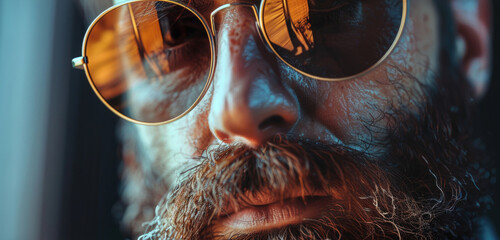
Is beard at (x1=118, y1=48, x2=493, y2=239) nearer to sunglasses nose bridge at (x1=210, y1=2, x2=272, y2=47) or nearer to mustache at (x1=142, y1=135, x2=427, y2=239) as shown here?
mustache at (x1=142, y1=135, x2=427, y2=239)

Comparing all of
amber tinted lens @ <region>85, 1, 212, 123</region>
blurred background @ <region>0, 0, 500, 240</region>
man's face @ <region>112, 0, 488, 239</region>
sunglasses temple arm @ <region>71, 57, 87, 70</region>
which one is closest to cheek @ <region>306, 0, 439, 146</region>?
man's face @ <region>112, 0, 488, 239</region>

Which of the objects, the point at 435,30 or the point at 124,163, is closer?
the point at 435,30

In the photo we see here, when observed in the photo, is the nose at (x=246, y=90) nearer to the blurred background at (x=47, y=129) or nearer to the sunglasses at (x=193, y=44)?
the sunglasses at (x=193, y=44)

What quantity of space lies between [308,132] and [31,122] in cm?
57

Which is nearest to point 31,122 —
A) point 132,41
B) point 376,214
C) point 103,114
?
point 103,114

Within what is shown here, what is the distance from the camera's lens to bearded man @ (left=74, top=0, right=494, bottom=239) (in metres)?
0.46

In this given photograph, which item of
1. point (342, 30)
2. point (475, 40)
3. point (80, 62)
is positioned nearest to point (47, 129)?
point (80, 62)

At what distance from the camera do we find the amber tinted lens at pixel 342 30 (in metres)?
0.45

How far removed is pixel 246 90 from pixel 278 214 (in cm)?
18

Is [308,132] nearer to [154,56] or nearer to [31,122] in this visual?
[154,56]

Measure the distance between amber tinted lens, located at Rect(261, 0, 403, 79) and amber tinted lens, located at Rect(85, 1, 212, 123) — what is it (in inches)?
6.0

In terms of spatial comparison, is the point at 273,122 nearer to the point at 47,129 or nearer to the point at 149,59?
the point at 149,59

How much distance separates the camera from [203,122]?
0.59 m

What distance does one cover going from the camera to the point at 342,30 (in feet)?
1.47
